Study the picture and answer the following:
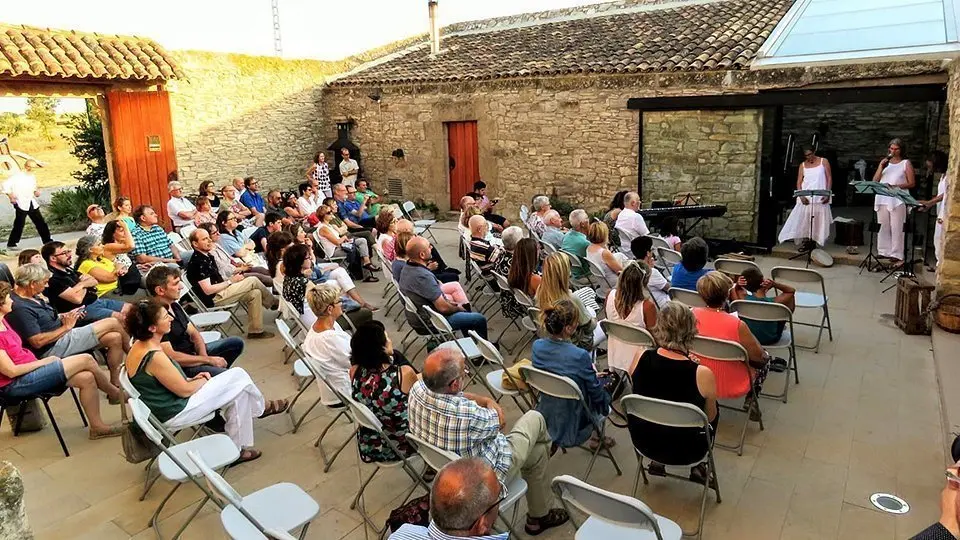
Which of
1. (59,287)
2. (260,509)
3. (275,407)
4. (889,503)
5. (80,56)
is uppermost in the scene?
(80,56)

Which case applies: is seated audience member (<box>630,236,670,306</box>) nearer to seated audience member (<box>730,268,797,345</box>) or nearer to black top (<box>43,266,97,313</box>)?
seated audience member (<box>730,268,797,345</box>)

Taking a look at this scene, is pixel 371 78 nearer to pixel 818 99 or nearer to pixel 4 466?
pixel 818 99

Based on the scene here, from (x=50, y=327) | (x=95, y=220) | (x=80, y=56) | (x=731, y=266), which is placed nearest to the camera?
(x=50, y=327)

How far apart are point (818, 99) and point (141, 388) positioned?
29.3ft

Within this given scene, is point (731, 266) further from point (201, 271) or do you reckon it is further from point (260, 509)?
point (201, 271)

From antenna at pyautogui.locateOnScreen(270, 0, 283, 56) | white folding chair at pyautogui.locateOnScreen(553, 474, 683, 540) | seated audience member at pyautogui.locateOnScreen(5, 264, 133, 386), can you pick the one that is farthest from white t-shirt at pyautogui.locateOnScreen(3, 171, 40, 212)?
antenna at pyautogui.locateOnScreen(270, 0, 283, 56)

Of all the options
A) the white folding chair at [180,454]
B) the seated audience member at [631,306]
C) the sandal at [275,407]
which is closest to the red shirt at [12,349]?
the white folding chair at [180,454]

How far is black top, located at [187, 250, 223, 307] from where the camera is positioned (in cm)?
636

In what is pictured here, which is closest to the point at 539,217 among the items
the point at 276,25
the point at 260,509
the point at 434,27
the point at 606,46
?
the point at 606,46

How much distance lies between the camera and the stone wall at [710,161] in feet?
32.4

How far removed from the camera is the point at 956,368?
5.05 meters

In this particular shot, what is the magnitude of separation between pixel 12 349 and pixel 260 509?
2.46 metres

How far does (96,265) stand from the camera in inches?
235

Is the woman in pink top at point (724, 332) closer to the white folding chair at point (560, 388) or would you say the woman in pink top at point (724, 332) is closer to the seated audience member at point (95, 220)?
the white folding chair at point (560, 388)
